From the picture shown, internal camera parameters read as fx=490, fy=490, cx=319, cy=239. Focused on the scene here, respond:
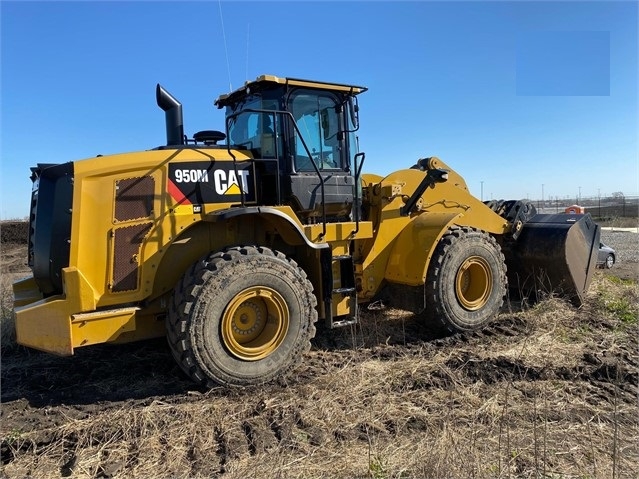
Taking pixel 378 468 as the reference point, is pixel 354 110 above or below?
above

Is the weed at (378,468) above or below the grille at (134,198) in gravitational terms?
below

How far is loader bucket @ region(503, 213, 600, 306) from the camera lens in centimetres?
685

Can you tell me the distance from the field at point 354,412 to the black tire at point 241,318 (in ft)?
0.76

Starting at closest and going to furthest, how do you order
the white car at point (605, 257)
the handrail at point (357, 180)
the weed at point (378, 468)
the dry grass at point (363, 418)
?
1. the weed at point (378, 468)
2. the dry grass at point (363, 418)
3. the handrail at point (357, 180)
4. the white car at point (605, 257)

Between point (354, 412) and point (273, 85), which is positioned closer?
point (354, 412)

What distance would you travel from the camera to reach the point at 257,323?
4.82m

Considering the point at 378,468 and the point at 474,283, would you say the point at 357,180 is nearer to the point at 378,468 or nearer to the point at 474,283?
the point at 474,283

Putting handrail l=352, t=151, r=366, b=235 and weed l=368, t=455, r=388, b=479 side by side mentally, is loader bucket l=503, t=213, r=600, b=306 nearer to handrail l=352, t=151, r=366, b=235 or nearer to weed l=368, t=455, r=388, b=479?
handrail l=352, t=151, r=366, b=235

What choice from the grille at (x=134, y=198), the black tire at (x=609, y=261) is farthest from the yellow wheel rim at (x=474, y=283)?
the black tire at (x=609, y=261)

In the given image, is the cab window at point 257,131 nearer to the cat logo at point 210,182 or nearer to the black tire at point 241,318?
the cat logo at point 210,182

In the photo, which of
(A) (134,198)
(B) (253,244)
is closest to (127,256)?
(A) (134,198)

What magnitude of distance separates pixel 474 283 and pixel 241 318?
10.8 feet

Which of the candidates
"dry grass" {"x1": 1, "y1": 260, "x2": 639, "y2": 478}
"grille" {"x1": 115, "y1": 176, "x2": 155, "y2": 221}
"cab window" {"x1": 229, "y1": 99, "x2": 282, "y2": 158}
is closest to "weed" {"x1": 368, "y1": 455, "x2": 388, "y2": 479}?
"dry grass" {"x1": 1, "y1": 260, "x2": 639, "y2": 478}

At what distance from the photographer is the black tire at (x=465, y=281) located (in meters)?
5.91
